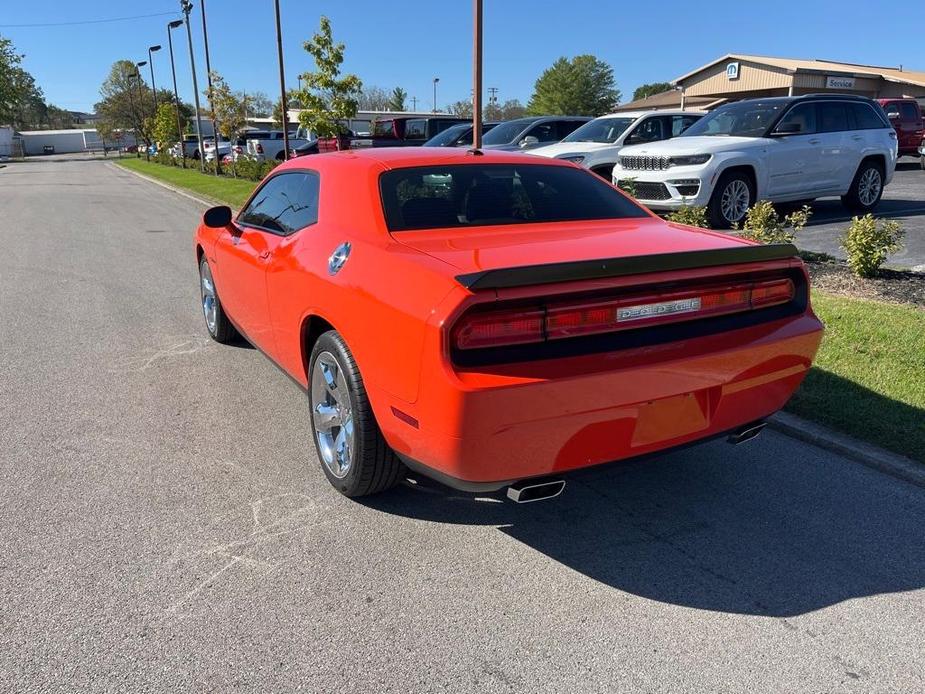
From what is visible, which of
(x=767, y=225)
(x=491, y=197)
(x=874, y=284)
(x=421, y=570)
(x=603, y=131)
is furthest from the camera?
(x=603, y=131)

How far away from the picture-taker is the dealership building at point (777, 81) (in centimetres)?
3781

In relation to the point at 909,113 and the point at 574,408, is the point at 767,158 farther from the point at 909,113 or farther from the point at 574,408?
the point at 909,113

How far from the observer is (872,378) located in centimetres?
461

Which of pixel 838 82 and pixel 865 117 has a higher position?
pixel 838 82

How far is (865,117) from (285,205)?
10606 millimetres

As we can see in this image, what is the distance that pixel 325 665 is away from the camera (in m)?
2.36

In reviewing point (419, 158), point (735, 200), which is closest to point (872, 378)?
point (419, 158)

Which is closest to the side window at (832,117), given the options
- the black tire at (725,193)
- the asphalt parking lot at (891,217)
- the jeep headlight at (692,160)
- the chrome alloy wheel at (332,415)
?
the asphalt parking lot at (891,217)

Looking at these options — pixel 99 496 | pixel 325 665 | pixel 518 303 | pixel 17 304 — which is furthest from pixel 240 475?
pixel 17 304

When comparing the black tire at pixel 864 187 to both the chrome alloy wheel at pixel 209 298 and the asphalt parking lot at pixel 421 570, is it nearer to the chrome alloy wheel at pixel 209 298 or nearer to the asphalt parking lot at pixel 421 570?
the asphalt parking lot at pixel 421 570

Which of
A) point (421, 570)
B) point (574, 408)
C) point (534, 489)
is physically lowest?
point (421, 570)

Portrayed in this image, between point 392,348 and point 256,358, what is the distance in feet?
10.3

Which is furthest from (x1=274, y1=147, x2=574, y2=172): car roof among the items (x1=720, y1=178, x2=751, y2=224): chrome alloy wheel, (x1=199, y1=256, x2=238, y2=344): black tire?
(x1=720, y1=178, x2=751, y2=224): chrome alloy wheel

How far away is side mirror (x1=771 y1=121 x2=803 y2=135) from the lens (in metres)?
10.4
